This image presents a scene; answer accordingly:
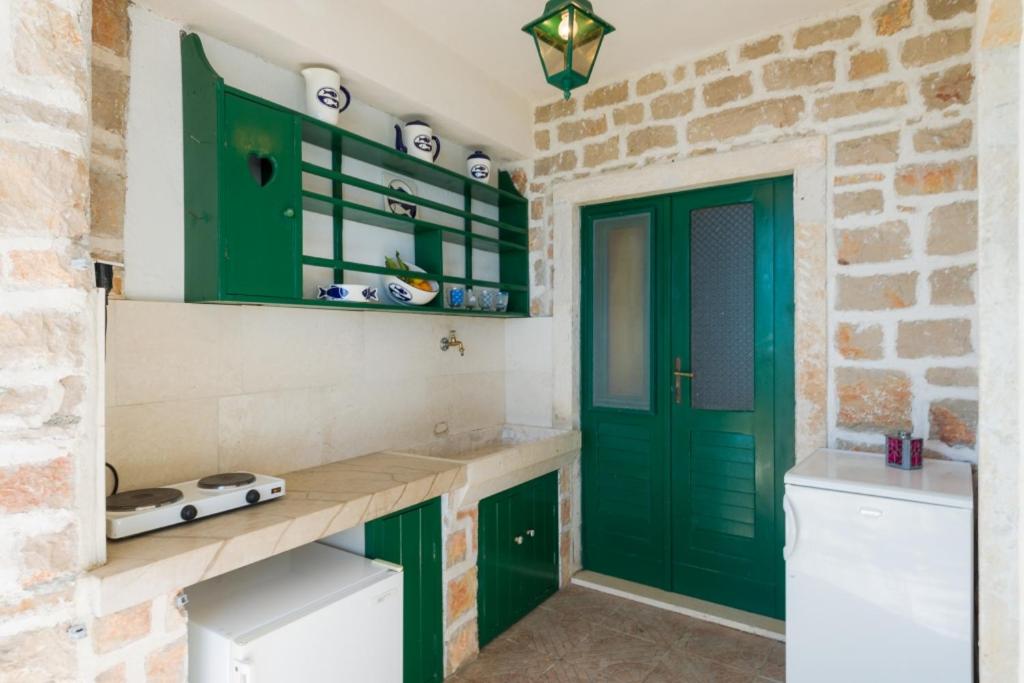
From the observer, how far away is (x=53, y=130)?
4.29 ft

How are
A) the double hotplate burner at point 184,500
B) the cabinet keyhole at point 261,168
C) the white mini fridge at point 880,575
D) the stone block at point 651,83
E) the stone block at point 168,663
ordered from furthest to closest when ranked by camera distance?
the stone block at point 651,83
the cabinet keyhole at point 261,168
the white mini fridge at point 880,575
the double hotplate burner at point 184,500
the stone block at point 168,663

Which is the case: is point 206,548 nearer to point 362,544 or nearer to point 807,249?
point 362,544

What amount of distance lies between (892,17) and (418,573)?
3014 mm

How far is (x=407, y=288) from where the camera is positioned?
262 centimetres

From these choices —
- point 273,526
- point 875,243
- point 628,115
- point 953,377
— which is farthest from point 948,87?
point 273,526

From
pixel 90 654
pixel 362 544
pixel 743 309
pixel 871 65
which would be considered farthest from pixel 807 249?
pixel 90 654

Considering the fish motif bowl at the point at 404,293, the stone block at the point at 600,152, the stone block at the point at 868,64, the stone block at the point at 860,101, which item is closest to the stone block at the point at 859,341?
the stone block at the point at 860,101

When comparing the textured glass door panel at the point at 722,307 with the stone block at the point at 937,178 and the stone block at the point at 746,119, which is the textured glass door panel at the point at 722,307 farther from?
the stone block at the point at 937,178

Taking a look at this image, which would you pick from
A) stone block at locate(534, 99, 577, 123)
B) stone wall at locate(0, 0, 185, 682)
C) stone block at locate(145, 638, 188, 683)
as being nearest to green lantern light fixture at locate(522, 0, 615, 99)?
stone wall at locate(0, 0, 185, 682)

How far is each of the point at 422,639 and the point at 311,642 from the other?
685 millimetres

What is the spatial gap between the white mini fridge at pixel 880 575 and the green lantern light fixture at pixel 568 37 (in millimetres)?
1633

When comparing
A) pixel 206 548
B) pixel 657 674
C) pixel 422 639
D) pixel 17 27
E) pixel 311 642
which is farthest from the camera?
pixel 657 674

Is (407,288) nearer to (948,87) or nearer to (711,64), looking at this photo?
(711,64)

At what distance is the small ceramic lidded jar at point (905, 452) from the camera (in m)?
2.21
